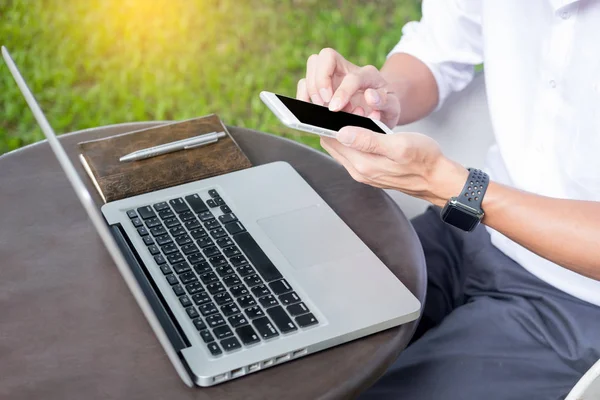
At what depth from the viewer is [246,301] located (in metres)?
0.99

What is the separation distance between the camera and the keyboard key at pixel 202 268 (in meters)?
1.04

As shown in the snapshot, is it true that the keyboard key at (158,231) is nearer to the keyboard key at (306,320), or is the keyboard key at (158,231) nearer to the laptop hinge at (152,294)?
the laptop hinge at (152,294)

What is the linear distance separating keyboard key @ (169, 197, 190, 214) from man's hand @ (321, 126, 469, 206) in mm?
234

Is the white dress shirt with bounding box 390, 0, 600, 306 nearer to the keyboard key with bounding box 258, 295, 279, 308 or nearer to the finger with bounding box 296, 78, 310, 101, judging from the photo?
the finger with bounding box 296, 78, 310, 101

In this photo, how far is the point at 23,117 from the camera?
114 inches

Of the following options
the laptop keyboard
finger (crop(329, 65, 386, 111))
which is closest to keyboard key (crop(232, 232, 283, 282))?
the laptop keyboard

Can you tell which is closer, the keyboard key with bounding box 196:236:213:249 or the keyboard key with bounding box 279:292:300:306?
the keyboard key with bounding box 279:292:300:306

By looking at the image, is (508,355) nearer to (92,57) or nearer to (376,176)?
(376,176)

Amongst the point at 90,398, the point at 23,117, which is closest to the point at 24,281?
the point at 90,398

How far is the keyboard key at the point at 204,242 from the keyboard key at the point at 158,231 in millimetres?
56

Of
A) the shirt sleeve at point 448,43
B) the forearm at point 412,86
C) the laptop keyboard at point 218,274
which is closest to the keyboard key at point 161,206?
the laptop keyboard at point 218,274

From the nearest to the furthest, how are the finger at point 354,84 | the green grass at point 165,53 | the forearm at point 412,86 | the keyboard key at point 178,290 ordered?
the keyboard key at point 178,290 < the finger at point 354,84 < the forearm at point 412,86 < the green grass at point 165,53

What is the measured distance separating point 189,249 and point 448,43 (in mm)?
746

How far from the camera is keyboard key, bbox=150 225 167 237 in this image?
3.64 ft
